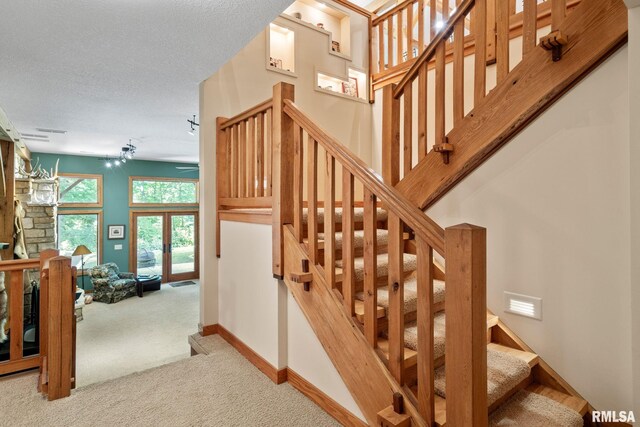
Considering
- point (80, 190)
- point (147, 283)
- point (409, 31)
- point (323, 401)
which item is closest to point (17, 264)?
point (323, 401)

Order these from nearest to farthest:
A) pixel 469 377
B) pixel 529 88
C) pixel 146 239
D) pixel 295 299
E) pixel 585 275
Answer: pixel 469 377, pixel 585 275, pixel 529 88, pixel 295 299, pixel 146 239

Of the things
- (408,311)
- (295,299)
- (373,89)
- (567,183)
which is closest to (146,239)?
(373,89)

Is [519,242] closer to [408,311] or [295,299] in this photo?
[408,311]

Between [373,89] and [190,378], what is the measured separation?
3592 mm

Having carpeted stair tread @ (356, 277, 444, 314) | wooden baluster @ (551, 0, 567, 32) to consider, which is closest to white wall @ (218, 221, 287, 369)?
carpeted stair tread @ (356, 277, 444, 314)

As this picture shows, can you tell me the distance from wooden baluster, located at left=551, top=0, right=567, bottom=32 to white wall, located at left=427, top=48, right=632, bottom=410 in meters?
0.35

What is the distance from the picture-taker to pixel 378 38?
166 inches

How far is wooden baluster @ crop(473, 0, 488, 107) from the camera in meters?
2.20

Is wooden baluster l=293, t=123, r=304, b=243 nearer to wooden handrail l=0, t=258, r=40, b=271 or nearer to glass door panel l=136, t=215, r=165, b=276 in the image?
wooden handrail l=0, t=258, r=40, b=271

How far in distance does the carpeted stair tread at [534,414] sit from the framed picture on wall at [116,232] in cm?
897

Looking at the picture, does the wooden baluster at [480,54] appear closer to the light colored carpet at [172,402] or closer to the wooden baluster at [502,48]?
the wooden baluster at [502,48]

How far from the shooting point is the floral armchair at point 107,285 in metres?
7.72

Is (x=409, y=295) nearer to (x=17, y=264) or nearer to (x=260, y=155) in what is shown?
(x=260, y=155)

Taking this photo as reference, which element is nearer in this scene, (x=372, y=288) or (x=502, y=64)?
(x=372, y=288)
